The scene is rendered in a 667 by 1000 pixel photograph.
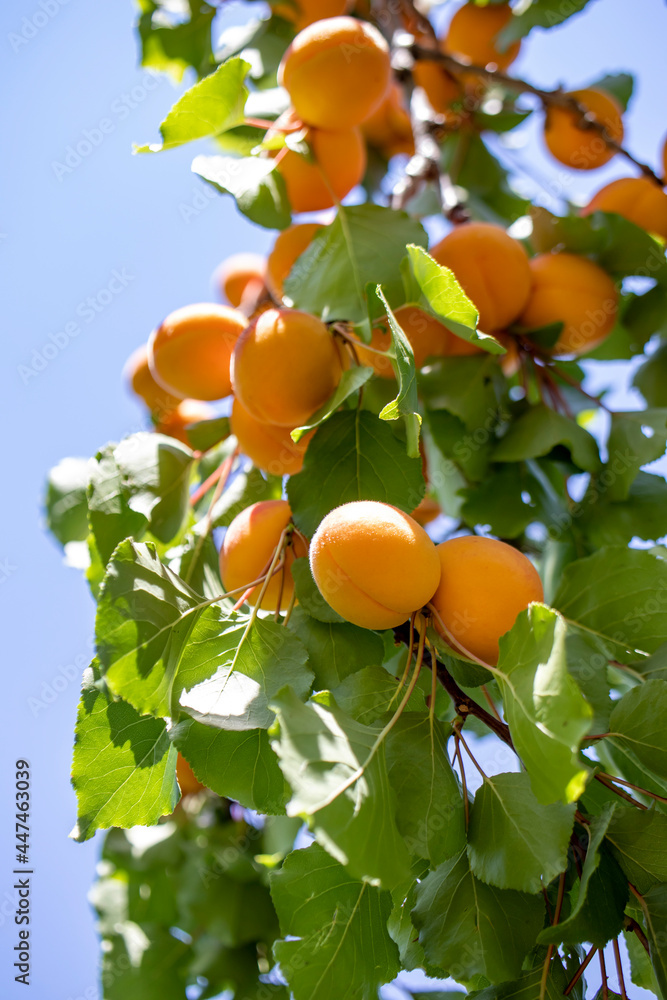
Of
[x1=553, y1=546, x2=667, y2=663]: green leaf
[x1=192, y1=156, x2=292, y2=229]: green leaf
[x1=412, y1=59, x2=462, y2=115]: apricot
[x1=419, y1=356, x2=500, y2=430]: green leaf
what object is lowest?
[x1=553, y1=546, x2=667, y2=663]: green leaf

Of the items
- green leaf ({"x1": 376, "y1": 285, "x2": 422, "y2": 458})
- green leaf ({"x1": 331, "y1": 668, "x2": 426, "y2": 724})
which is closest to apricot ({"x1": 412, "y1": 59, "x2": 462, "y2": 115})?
green leaf ({"x1": 376, "y1": 285, "x2": 422, "y2": 458})

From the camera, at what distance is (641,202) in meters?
1.22

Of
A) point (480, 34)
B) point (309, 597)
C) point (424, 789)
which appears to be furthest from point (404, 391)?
point (480, 34)

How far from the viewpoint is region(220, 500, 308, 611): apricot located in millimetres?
815

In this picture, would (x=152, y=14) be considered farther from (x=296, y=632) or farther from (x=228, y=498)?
(x=296, y=632)

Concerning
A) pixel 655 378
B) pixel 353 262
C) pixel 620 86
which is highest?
pixel 353 262

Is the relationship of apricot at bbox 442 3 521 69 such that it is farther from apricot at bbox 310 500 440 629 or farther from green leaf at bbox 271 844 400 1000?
green leaf at bbox 271 844 400 1000

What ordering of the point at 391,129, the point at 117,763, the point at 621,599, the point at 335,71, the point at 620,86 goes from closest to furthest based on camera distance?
the point at 117,763 → the point at 621,599 → the point at 335,71 → the point at 620,86 → the point at 391,129

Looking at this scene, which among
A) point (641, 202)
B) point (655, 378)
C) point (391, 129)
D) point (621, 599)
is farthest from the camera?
point (391, 129)

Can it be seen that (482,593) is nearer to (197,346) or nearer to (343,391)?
(343,391)

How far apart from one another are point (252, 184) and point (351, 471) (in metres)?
0.42

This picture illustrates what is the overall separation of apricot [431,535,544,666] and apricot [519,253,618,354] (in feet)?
1.89

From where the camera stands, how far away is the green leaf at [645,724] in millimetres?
681

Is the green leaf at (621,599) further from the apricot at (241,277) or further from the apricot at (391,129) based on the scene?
the apricot at (391,129)
